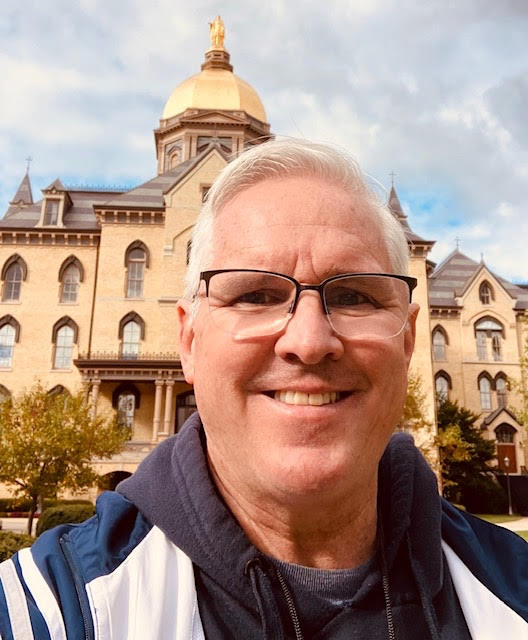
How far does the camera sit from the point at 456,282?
4538cm

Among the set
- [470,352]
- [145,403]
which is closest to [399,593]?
[145,403]

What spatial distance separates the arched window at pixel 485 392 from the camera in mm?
40906

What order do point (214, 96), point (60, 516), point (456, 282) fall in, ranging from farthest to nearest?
point (214, 96) → point (456, 282) → point (60, 516)

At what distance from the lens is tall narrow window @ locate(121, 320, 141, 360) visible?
31.8m

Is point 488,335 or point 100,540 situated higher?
point 488,335

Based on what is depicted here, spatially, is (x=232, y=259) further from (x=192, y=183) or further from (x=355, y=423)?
(x=192, y=183)

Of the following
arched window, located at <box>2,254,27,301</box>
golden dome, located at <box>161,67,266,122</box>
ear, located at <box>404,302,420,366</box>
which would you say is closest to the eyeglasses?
ear, located at <box>404,302,420,366</box>

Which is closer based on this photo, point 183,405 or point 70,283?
point 183,405

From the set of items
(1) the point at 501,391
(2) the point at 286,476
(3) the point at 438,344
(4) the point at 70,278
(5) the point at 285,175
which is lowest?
(2) the point at 286,476

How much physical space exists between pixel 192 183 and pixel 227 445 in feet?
110

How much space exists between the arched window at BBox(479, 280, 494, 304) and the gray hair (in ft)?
143

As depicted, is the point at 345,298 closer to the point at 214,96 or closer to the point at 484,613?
the point at 484,613

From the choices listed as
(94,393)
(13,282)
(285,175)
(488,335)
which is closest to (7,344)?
(13,282)

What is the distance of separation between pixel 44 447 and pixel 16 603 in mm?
18772
